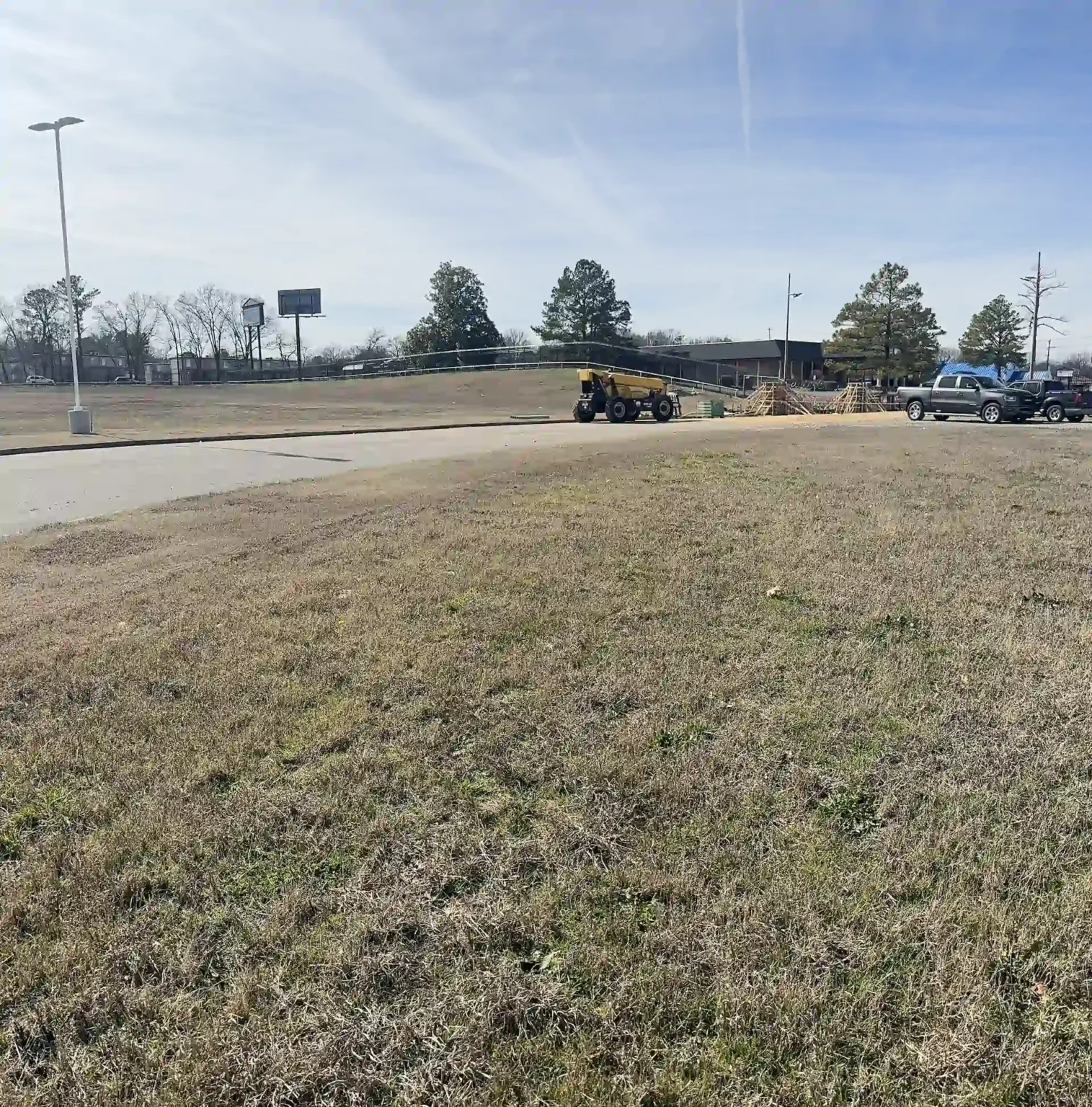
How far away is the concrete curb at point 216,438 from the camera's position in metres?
23.4

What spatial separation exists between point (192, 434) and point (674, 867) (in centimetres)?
3001

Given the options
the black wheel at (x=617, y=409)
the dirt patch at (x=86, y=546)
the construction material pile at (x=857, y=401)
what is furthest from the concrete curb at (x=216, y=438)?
the construction material pile at (x=857, y=401)

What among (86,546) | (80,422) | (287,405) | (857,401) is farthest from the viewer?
(287,405)

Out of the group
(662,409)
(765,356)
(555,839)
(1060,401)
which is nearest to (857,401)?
(1060,401)

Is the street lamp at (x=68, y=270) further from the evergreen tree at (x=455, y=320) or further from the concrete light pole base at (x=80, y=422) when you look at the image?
the evergreen tree at (x=455, y=320)

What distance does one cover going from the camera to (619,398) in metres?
36.8

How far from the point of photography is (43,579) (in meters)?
7.43

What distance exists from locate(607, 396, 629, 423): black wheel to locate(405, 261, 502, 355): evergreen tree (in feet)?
202

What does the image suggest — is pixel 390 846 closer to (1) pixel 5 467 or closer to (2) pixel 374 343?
(1) pixel 5 467

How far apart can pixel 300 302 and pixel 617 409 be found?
226 feet

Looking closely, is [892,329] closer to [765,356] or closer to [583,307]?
[765,356]

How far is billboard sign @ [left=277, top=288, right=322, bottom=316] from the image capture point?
93.4 metres

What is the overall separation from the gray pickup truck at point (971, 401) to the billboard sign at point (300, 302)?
75.3 metres

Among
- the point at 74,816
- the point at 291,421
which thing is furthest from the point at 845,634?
the point at 291,421
